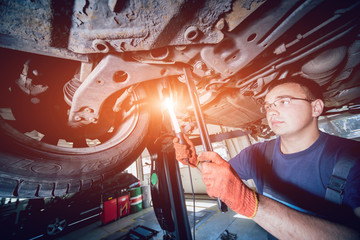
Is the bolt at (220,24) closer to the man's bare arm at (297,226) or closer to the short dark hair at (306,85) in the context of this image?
the man's bare arm at (297,226)

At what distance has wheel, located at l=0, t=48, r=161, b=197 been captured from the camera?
79cm

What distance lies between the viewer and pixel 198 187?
6.94 meters

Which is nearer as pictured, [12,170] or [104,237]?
[12,170]

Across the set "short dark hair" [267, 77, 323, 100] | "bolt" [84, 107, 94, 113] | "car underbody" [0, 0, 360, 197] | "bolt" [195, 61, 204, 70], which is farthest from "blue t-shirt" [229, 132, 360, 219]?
"bolt" [84, 107, 94, 113]

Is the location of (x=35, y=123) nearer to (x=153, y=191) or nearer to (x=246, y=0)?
(x=153, y=191)

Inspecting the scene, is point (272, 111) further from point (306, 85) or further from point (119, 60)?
point (119, 60)

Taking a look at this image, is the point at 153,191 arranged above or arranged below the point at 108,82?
below

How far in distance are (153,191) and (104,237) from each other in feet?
11.9

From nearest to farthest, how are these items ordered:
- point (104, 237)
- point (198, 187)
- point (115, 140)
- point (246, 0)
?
point (246, 0), point (115, 140), point (104, 237), point (198, 187)

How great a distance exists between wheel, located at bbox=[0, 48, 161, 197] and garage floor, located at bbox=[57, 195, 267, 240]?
3405 millimetres

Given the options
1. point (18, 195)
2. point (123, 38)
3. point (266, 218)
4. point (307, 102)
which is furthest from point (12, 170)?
point (307, 102)

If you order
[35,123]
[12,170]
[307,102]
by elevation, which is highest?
[35,123]

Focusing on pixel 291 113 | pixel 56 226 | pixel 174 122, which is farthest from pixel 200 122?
pixel 56 226

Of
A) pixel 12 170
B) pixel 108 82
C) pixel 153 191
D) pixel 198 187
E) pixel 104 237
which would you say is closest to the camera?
pixel 12 170
